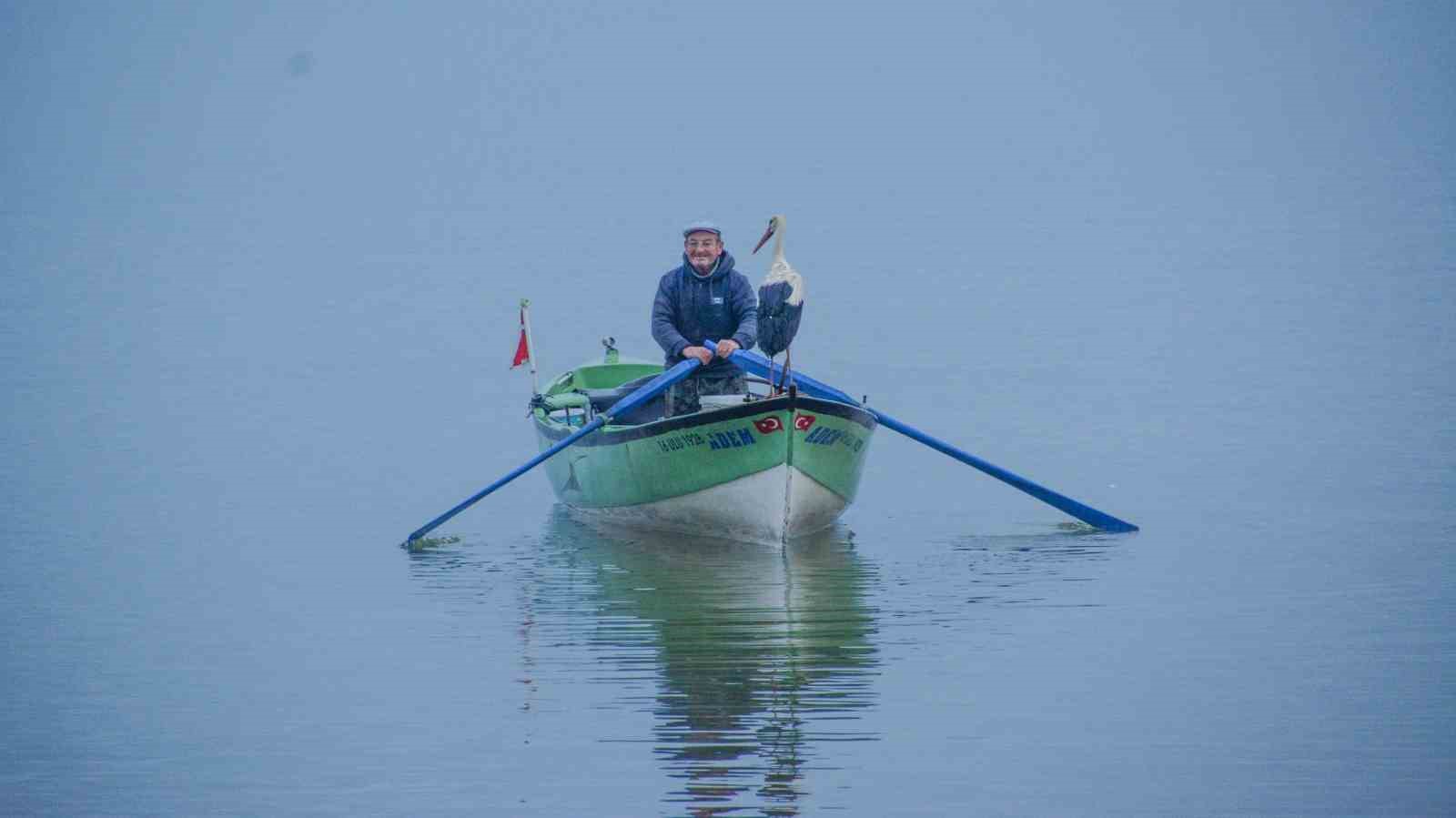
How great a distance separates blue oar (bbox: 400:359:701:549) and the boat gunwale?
0.54 feet

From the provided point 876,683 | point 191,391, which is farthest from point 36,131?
point 876,683

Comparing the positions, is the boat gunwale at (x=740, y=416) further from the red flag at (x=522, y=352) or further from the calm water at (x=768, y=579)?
the red flag at (x=522, y=352)

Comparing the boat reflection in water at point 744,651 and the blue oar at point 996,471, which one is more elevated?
the blue oar at point 996,471

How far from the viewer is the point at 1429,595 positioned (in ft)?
55.0

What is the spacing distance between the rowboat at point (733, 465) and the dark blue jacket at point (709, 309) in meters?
0.59

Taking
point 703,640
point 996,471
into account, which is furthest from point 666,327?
point 703,640

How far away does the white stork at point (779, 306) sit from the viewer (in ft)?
60.4

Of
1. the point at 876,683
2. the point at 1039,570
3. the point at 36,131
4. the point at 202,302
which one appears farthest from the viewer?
the point at 36,131

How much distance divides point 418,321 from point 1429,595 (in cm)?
3693

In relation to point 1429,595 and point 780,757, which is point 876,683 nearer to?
point 780,757

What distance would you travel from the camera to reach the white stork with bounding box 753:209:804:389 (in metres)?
18.4

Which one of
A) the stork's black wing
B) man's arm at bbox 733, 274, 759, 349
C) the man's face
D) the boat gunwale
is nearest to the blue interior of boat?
the boat gunwale

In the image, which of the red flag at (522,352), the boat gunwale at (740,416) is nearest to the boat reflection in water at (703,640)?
the boat gunwale at (740,416)

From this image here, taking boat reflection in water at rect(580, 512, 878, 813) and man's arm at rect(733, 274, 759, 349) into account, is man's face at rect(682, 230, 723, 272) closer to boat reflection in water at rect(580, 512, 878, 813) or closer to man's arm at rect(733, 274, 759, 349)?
man's arm at rect(733, 274, 759, 349)
